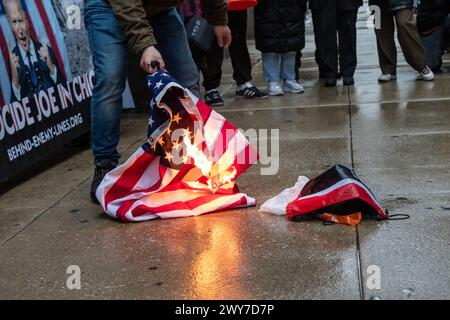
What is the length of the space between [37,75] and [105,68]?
1.33 m

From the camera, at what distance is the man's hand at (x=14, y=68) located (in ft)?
15.2

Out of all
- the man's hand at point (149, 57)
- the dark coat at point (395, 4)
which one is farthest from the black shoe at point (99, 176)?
the dark coat at point (395, 4)

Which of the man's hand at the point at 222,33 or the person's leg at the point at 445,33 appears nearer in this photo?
the man's hand at the point at 222,33

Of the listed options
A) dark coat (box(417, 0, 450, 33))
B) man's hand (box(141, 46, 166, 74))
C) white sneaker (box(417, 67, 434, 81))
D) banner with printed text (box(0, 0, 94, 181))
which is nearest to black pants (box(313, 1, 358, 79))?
white sneaker (box(417, 67, 434, 81))

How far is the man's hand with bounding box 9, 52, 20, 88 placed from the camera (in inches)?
182

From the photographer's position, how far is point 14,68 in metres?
4.66

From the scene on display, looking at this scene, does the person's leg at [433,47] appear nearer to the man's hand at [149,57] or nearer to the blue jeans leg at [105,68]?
the blue jeans leg at [105,68]

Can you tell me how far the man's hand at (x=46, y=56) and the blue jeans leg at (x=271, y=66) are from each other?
2834 mm

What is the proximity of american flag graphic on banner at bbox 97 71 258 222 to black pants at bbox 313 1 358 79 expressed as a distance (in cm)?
391

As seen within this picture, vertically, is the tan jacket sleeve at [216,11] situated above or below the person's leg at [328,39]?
above

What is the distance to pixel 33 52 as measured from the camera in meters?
4.92

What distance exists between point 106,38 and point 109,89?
303 millimetres

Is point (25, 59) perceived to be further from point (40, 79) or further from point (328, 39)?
point (328, 39)
